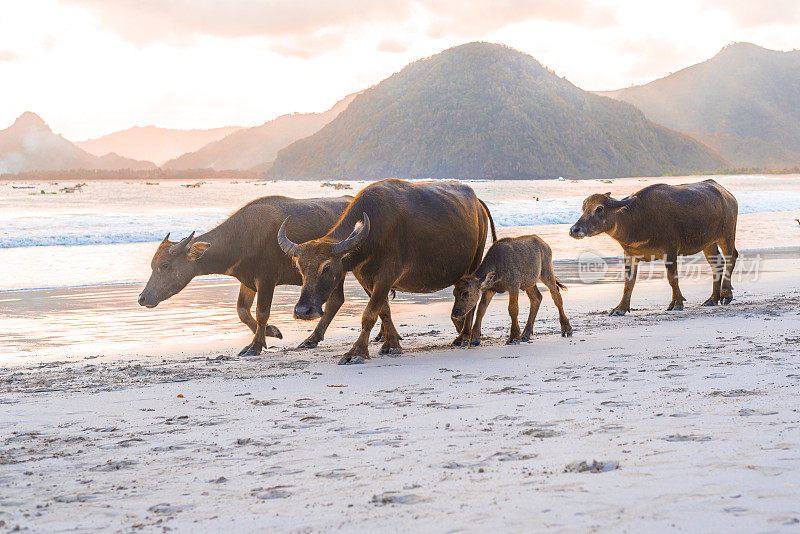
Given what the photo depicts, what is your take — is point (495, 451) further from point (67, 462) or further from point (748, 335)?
point (748, 335)

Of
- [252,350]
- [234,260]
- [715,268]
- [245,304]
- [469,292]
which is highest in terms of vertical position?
[234,260]

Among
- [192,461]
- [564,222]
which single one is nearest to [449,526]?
[192,461]

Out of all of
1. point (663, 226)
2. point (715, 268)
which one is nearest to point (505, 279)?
point (663, 226)

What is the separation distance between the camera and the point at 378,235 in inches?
368

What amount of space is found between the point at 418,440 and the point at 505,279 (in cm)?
479

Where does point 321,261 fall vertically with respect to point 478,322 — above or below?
above

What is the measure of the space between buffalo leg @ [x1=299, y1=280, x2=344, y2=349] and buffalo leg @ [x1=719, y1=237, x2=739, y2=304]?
699cm

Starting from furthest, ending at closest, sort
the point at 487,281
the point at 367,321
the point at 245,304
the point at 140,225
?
1. the point at 140,225
2. the point at 245,304
3. the point at 487,281
4. the point at 367,321

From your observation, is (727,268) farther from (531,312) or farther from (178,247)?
(178,247)

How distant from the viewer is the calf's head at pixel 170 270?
34.2 feet

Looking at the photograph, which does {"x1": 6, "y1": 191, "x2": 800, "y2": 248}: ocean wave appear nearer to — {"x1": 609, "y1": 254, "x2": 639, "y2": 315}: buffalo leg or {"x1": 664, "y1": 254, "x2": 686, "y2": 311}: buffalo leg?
{"x1": 609, "y1": 254, "x2": 639, "y2": 315}: buffalo leg

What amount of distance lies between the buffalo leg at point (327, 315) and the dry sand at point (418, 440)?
501 mm

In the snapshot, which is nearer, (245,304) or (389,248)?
(389,248)

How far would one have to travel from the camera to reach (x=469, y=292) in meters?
9.98
